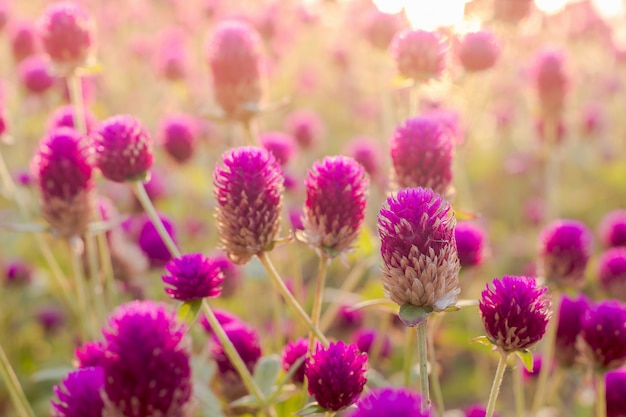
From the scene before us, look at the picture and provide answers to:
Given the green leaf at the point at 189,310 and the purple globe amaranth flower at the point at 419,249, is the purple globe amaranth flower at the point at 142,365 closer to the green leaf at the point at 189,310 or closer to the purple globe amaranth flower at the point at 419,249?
the green leaf at the point at 189,310

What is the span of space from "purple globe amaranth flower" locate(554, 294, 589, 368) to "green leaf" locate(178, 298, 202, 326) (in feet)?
4.09

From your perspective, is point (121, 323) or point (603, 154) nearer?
point (121, 323)

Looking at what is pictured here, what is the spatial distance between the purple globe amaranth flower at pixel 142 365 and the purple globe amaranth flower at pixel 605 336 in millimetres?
1058

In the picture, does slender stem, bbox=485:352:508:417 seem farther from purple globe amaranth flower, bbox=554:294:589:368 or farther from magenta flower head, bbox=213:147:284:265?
purple globe amaranth flower, bbox=554:294:589:368

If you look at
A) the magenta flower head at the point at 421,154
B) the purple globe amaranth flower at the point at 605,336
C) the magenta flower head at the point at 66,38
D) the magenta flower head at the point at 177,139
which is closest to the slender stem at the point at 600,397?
the purple globe amaranth flower at the point at 605,336

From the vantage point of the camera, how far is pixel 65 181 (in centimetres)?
198

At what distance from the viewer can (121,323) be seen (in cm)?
123

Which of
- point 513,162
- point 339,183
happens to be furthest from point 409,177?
→ point 513,162

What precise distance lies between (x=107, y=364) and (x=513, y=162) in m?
4.81

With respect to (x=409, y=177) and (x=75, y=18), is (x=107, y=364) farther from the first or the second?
(x=75, y=18)

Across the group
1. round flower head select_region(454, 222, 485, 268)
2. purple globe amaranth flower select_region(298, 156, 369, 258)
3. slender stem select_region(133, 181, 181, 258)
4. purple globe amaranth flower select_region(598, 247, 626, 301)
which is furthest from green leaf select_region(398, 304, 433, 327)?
purple globe amaranth flower select_region(598, 247, 626, 301)

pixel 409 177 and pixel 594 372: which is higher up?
pixel 409 177

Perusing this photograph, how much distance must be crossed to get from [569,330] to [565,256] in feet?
0.77

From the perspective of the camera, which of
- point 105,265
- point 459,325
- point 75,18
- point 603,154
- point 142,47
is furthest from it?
point 603,154
